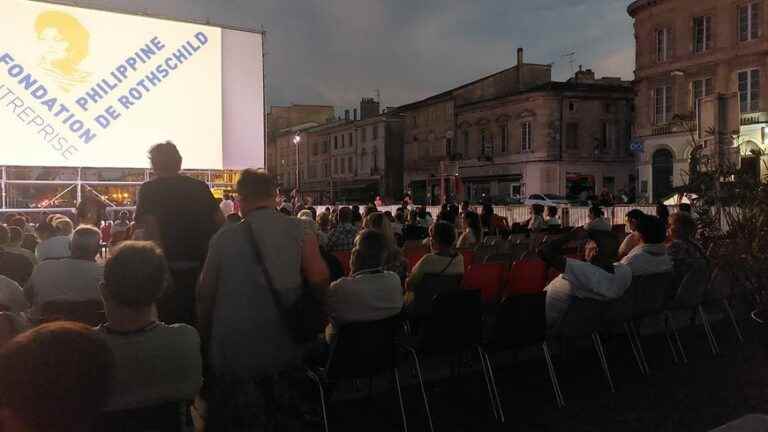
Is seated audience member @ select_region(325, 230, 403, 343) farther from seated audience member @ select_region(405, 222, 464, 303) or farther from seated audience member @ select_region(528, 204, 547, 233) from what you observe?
seated audience member @ select_region(528, 204, 547, 233)

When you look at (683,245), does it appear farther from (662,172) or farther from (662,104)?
(662,104)

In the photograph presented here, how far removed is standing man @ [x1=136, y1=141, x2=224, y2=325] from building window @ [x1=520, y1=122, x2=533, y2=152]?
117 feet

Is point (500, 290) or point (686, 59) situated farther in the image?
point (686, 59)

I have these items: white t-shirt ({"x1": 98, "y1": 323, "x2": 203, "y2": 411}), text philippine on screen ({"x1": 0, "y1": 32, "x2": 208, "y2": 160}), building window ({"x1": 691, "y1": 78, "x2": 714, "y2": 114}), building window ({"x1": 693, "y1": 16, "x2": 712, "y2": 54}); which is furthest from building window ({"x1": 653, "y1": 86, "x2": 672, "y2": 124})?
white t-shirt ({"x1": 98, "y1": 323, "x2": 203, "y2": 411})

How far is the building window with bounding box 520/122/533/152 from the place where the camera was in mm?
37625

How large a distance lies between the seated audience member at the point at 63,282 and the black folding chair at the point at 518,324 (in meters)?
2.55

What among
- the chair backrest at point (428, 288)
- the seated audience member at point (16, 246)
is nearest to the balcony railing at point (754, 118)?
the chair backrest at point (428, 288)

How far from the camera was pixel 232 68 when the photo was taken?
41.8 ft

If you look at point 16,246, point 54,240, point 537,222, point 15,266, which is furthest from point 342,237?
point 537,222

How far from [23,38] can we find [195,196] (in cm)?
949

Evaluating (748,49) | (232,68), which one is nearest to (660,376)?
(232,68)

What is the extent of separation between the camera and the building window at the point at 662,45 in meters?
30.1

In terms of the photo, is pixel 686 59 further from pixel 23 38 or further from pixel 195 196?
pixel 195 196

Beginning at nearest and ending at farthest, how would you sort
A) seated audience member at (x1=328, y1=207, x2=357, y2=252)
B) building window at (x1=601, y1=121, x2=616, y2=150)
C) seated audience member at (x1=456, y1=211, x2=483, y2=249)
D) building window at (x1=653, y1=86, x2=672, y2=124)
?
seated audience member at (x1=328, y1=207, x2=357, y2=252) → seated audience member at (x1=456, y1=211, x2=483, y2=249) → building window at (x1=653, y1=86, x2=672, y2=124) → building window at (x1=601, y1=121, x2=616, y2=150)
